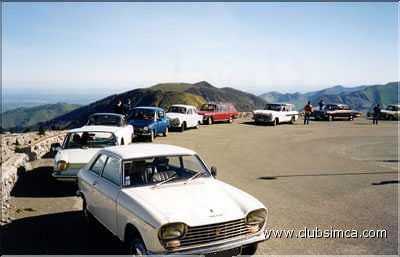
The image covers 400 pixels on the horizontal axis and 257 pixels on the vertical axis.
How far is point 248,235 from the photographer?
585cm

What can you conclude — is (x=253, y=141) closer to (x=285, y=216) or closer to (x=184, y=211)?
(x=285, y=216)

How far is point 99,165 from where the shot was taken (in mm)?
7676

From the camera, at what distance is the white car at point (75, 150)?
34.7 feet

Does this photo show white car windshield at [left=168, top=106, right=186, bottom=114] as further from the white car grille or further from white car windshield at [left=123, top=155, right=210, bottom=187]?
the white car grille

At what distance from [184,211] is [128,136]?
1114 cm

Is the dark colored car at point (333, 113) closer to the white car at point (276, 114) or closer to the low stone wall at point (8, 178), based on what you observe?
the white car at point (276, 114)

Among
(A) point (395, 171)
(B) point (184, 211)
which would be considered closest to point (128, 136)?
(A) point (395, 171)

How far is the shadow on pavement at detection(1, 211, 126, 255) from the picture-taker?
6832 millimetres

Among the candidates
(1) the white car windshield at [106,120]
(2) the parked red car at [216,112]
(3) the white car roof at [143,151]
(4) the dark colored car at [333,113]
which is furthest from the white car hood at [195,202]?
(4) the dark colored car at [333,113]

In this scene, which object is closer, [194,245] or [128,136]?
[194,245]

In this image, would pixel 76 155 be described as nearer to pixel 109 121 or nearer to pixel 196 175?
pixel 196 175

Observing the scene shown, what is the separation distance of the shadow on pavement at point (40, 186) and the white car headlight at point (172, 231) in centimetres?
596

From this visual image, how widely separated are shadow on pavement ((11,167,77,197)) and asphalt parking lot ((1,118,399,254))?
0.03m

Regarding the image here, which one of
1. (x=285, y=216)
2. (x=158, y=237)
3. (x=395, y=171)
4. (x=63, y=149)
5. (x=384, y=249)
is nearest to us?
(x=158, y=237)
